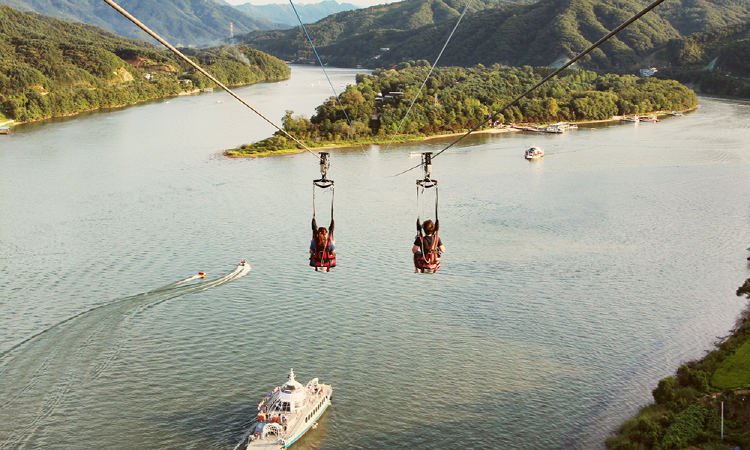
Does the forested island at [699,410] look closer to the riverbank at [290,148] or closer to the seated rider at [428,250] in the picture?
the seated rider at [428,250]

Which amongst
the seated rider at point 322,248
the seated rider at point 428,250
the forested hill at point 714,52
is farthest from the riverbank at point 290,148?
the forested hill at point 714,52

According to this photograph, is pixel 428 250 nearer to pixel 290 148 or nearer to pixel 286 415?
pixel 286 415

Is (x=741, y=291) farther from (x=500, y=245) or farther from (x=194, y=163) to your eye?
(x=194, y=163)

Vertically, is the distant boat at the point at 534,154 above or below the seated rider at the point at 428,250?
above

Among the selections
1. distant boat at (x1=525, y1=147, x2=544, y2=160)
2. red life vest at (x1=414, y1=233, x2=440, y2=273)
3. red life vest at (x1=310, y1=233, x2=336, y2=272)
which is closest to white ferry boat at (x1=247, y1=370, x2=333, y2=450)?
red life vest at (x1=310, y1=233, x2=336, y2=272)

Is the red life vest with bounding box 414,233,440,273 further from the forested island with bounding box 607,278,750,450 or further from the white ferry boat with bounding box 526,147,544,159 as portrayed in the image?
the white ferry boat with bounding box 526,147,544,159

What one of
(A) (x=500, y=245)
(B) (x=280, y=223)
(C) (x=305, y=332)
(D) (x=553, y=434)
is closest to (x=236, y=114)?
(B) (x=280, y=223)
